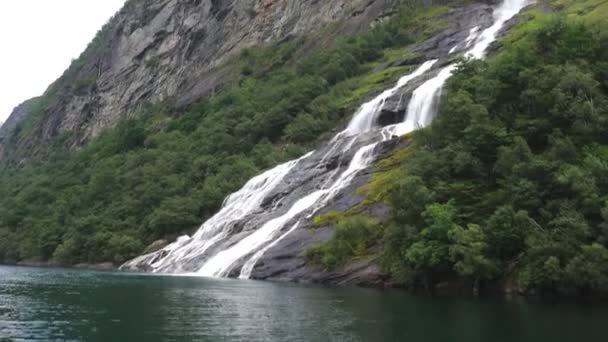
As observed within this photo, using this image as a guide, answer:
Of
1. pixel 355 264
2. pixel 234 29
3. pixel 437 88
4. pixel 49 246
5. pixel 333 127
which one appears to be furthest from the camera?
pixel 234 29

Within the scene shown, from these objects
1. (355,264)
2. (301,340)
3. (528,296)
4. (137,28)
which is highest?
(137,28)

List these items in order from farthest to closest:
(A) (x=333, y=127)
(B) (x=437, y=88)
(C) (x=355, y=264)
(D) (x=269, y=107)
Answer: (D) (x=269, y=107) < (A) (x=333, y=127) < (B) (x=437, y=88) < (C) (x=355, y=264)

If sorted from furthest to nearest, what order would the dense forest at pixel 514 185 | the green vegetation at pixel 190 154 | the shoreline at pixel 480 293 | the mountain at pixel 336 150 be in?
the green vegetation at pixel 190 154
the mountain at pixel 336 150
the dense forest at pixel 514 185
the shoreline at pixel 480 293

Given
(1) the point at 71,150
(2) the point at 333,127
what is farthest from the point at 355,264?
(1) the point at 71,150

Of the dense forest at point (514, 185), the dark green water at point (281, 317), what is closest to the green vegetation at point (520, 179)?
the dense forest at point (514, 185)

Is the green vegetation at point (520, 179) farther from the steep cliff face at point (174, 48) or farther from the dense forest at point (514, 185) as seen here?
the steep cliff face at point (174, 48)

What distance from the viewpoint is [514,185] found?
1390 inches

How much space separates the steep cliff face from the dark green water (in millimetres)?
88046

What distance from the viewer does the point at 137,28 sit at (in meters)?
155

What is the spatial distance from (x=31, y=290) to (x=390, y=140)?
107 feet

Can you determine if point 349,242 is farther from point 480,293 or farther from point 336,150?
point 336,150

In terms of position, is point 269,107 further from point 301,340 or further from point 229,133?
point 301,340

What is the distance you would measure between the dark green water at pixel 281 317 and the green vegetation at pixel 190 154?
1556 inches

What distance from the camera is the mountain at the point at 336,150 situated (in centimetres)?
3459
